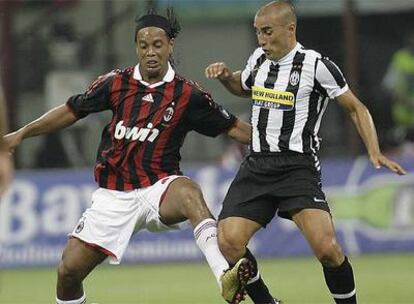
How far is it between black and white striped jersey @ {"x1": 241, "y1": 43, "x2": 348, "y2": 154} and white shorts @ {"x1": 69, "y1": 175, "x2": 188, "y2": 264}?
0.74 meters

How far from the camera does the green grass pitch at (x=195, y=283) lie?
11.2 metres

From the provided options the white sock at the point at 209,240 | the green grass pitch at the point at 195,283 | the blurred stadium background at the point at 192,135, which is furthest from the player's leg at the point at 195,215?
the blurred stadium background at the point at 192,135

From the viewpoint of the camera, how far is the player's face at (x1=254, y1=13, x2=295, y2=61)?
879 centimetres

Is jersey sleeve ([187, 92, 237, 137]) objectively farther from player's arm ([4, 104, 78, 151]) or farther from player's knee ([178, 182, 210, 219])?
player's arm ([4, 104, 78, 151])

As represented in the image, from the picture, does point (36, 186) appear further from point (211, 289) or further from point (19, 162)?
point (211, 289)

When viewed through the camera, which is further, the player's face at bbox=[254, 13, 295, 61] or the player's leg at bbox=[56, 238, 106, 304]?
the player's face at bbox=[254, 13, 295, 61]

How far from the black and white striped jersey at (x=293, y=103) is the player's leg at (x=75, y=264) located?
139 cm

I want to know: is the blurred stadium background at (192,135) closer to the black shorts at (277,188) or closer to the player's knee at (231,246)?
the black shorts at (277,188)

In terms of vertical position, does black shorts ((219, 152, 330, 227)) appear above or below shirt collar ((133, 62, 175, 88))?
below

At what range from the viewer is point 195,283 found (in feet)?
41.9

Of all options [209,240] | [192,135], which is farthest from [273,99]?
[192,135]

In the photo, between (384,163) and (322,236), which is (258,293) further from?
(384,163)

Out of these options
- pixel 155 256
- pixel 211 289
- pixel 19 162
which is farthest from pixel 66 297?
pixel 19 162

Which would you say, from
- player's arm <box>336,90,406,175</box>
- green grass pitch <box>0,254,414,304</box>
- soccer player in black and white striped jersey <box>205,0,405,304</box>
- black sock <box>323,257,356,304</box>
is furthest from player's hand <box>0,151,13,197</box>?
green grass pitch <box>0,254,414,304</box>
